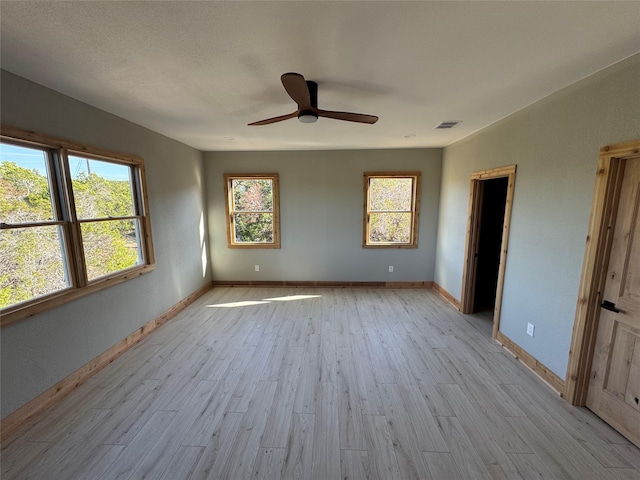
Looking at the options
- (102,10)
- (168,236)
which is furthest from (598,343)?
(168,236)

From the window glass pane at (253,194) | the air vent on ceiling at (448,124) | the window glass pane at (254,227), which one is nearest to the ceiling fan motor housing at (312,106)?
the air vent on ceiling at (448,124)

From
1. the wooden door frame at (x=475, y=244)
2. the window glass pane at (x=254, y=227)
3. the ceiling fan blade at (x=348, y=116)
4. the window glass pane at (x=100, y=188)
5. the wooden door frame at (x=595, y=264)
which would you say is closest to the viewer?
the wooden door frame at (x=595, y=264)

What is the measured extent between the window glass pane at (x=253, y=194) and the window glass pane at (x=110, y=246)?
6.58 ft

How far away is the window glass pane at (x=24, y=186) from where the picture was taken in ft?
6.32

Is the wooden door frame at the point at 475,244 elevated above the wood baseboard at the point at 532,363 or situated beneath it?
elevated above

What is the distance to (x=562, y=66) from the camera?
1818 millimetres

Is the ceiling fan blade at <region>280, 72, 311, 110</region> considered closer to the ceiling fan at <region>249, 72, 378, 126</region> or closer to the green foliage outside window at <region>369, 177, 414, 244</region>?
the ceiling fan at <region>249, 72, 378, 126</region>

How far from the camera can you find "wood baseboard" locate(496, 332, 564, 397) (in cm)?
226

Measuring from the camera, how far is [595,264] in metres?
1.96

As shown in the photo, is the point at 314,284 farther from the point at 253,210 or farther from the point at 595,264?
the point at 595,264

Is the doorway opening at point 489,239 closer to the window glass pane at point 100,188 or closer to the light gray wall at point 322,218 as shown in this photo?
the light gray wall at point 322,218

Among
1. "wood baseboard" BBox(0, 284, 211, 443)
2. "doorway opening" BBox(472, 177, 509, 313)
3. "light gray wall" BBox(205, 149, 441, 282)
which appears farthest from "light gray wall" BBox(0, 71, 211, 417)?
"doorway opening" BBox(472, 177, 509, 313)

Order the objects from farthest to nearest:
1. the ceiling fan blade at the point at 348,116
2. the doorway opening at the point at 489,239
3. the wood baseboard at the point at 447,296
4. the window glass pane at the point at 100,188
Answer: the wood baseboard at the point at 447,296 < the doorway opening at the point at 489,239 < the window glass pane at the point at 100,188 < the ceiling fan blade at the point at 348,116

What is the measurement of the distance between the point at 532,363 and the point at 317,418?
2.16 metres
